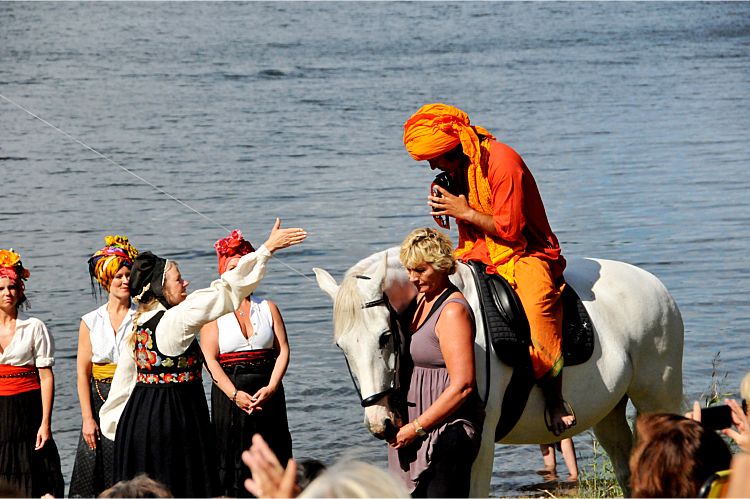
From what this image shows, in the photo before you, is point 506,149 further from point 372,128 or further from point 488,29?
point 488,29

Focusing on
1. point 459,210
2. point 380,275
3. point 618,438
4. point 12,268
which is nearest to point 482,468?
point 380,275

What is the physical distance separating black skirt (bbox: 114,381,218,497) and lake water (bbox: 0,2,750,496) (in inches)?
44.9

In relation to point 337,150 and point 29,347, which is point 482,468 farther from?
point 337,150

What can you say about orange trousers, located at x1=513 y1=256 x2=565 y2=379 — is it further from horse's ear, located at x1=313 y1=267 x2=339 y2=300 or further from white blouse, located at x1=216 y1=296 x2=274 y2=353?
white blouse, located at x1=216 y1=296 x2=274 y2=353

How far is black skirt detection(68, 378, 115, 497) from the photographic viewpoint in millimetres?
6883

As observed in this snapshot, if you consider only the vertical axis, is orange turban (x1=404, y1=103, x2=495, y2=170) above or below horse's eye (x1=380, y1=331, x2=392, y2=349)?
above

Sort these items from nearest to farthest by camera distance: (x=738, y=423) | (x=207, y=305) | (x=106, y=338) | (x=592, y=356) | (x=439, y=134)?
1. (x=738, y=423)
2. (x=207, y=305)
3. (x=439, y=134)
4. (x=592, y=356)
5. (x=106, y=338)

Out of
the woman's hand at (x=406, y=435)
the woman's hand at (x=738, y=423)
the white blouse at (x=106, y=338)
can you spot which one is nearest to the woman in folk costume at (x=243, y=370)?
the white blouse at (x=106, y=338)

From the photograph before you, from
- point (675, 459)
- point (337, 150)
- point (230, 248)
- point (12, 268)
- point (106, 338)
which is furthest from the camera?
point (337, 150)

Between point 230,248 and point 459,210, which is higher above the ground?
point 459,210

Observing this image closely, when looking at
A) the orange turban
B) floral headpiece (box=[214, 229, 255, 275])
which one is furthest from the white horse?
floral headpiece (box=[214, 229, 255, 275])

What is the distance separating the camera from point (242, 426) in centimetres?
698

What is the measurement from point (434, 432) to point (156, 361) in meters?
1.56

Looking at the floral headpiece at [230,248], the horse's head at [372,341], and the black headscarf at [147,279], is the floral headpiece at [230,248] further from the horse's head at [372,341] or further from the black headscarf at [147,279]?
the horse's head at [372,341]
